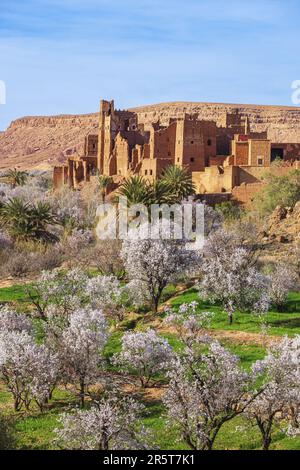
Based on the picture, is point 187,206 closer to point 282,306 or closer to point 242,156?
point 242,156

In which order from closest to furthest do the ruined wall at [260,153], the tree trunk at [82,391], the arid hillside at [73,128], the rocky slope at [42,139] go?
1. the tree trunk at [82,391]
2. the ruined wall at [260,153]
3. the arid hillside at [73,128]
4. the rocky slope at [42,139]

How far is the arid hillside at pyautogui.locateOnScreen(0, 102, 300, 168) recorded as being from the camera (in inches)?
5256

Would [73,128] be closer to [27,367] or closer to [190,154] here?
[190,154]

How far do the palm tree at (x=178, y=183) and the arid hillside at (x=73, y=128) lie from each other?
232 ft

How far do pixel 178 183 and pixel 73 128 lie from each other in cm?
11227

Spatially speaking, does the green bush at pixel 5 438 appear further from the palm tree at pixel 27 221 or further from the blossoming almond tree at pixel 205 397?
the palm tree at pixel 27 221

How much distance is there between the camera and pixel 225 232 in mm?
39062

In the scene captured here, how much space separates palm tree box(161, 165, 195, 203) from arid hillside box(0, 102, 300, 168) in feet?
232

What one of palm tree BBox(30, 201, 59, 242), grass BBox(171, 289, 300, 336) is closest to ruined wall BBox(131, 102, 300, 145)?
palm tree BBox(30, 201, 59, 242)

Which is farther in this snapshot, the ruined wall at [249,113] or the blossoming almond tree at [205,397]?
the ruined wall at [249,113]

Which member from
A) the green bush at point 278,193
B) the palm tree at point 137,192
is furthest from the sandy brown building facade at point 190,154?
the palm tree at point 137,192

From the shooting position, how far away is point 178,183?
151ft

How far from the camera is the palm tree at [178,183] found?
45.0 meters

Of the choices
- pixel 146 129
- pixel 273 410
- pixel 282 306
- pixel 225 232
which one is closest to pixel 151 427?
pixel 273 410
